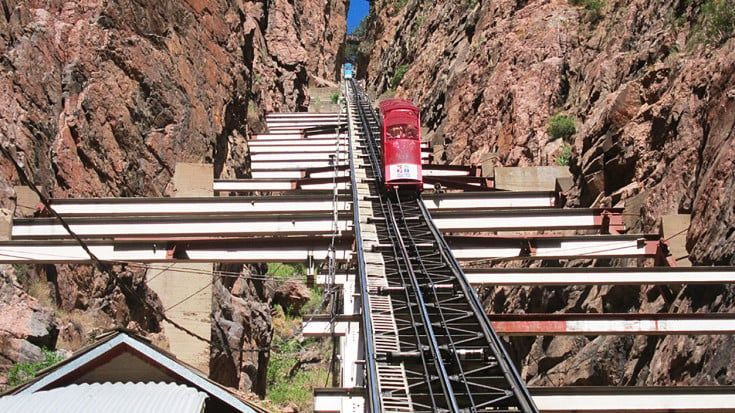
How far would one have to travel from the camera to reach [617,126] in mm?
17688

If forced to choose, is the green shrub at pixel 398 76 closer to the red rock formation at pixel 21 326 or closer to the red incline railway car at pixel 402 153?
the red incline railway car at pixel 402 153

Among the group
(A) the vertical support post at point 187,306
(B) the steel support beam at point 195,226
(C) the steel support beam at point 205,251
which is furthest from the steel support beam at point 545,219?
(A) the vertical support post at point 187,306

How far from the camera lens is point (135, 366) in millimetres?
8406

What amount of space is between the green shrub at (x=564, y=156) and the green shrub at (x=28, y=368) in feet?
46.7

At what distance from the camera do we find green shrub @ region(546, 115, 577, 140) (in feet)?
74.4

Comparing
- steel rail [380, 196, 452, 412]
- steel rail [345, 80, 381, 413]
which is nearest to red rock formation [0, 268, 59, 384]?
steel rail [345, 80, 381, 413]

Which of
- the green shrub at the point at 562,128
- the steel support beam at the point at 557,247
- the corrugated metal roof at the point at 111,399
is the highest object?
the green shrub at the point at 562,128

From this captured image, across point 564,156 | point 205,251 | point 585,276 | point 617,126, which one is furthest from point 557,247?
point 564,156

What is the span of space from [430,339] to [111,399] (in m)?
4.21

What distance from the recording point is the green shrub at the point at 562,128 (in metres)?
22.7

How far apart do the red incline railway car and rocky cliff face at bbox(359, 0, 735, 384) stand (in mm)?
3882

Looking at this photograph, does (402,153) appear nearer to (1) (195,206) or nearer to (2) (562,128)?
(1) (195,206)

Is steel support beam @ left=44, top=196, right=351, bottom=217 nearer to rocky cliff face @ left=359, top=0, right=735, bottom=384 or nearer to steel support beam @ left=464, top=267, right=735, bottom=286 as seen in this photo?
steel support beam @ left=464, top=267, right=735, bottom=286

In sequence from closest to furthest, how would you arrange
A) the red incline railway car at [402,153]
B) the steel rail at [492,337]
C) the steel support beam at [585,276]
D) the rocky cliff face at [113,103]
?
the steel rail at [492,337] < the steel support beam at [585,276] < the rocky cliff face at [113,103] < the red incline railway car at [402,153]
